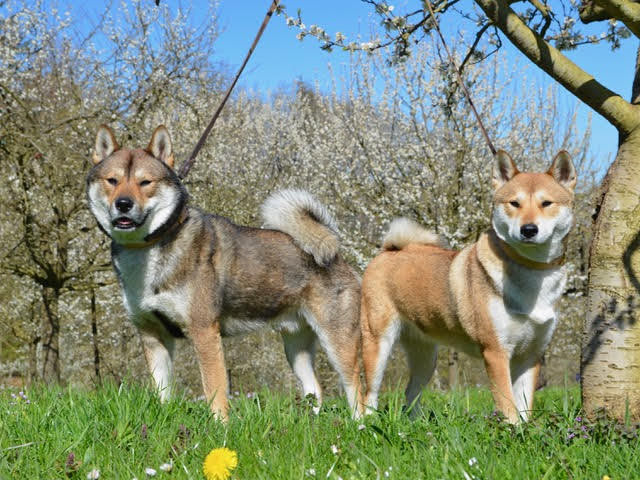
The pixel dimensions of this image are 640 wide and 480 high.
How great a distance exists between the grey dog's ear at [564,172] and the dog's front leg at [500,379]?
117 cm

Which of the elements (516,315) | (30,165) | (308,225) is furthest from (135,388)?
(30,165)

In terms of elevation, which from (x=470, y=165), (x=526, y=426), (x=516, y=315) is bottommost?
(x=526, y=426)

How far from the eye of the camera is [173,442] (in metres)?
2.99

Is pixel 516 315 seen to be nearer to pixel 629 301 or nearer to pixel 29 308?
pixel 629 301

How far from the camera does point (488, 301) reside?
4207 millimetres

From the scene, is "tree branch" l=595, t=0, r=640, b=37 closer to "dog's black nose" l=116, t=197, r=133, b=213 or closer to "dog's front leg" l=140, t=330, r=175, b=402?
"dog's black nose" l=116, t=197, r=133, b=213

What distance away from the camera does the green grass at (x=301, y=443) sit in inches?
100.0

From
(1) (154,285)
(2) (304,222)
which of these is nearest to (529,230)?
(2) (304,222)

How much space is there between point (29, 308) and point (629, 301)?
12.5 metres

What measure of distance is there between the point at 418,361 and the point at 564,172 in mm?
1953

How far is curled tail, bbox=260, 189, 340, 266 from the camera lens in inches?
204

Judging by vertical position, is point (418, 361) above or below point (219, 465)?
above

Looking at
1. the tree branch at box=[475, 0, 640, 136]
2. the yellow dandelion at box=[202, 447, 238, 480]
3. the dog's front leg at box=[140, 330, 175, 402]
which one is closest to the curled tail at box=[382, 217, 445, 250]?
the dog's front leg at box=[140, 330, 175, 402]

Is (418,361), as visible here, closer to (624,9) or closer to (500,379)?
(500,379)
